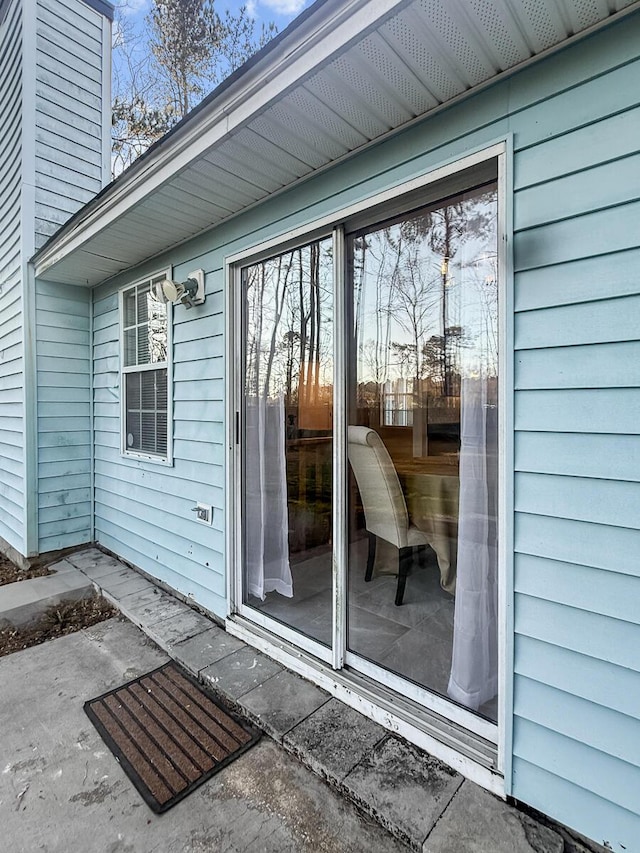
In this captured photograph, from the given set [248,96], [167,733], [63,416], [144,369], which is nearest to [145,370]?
[144,369]

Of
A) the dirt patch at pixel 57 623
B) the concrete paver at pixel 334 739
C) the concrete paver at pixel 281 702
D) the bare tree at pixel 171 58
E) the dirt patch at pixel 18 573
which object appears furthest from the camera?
the bare tree at pixel 171 58

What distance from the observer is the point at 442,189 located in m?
1.75

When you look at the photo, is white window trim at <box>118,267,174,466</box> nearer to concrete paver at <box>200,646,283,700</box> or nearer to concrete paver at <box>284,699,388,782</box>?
concrete paver at <box>200,646,283,700</box>

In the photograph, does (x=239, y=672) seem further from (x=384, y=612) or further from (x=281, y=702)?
(x=384, y=612)

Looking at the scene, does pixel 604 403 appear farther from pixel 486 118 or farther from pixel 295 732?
pixel 295 732

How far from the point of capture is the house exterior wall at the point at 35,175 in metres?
3.79

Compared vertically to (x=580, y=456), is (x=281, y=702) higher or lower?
lower

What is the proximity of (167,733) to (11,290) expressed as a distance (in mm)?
3963

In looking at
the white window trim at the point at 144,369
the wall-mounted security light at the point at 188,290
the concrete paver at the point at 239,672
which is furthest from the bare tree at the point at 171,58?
the concrete paver at the point at 239,672

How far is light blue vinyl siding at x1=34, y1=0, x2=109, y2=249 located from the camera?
386cm

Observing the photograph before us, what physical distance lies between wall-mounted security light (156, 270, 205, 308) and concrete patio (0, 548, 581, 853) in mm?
2145

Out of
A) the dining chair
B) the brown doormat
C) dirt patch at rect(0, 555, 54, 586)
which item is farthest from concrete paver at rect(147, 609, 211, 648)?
dirt patch at rect(0, 555, 54, 586)

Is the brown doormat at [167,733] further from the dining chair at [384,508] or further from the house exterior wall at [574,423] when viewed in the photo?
the house exterior wall at [574,423]

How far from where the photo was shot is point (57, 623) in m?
2.98
